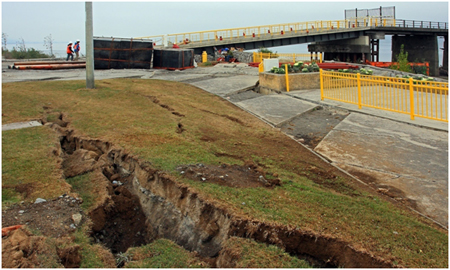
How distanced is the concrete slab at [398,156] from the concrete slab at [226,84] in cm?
593

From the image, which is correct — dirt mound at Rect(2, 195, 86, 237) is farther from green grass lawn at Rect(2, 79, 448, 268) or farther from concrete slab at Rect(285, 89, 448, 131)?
concrete slab at Rect(285, 89, 448, 131)

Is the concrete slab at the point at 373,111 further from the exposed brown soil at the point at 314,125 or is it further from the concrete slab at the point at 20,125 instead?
the concrete slab at the point at 20,125

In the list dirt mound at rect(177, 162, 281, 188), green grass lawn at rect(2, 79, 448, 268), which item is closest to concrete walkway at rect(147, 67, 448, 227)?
green grass lawn at rect(2, 79, 448, 268)

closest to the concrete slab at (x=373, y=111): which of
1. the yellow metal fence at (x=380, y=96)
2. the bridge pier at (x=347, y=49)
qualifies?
the yellow metal fence at (x=380, y=96)

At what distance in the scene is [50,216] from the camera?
16.2 feet

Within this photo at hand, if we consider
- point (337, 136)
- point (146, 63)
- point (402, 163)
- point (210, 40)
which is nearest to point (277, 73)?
point (337, 136)

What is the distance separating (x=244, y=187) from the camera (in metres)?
5.81

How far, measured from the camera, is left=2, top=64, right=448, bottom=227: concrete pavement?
6.73m

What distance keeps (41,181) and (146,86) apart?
9.46 meters

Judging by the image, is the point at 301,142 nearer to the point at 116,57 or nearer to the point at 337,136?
the point at 337,136

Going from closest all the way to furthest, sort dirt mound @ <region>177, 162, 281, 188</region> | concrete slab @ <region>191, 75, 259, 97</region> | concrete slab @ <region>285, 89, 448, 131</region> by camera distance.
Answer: dirt mound @ <region>177, 162, 281, 188</region> < concrete slab @ <region>285, 89, 448, 131</region> < concrete slab @ <region>191, 75, 259, 97</region>

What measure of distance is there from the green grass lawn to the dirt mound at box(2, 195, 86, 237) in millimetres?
480

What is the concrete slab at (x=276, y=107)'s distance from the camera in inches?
469

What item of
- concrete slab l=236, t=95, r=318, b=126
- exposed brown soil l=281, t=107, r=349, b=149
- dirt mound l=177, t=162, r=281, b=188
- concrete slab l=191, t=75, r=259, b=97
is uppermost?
concrete slab l=191, t=75, r=259, b=97
